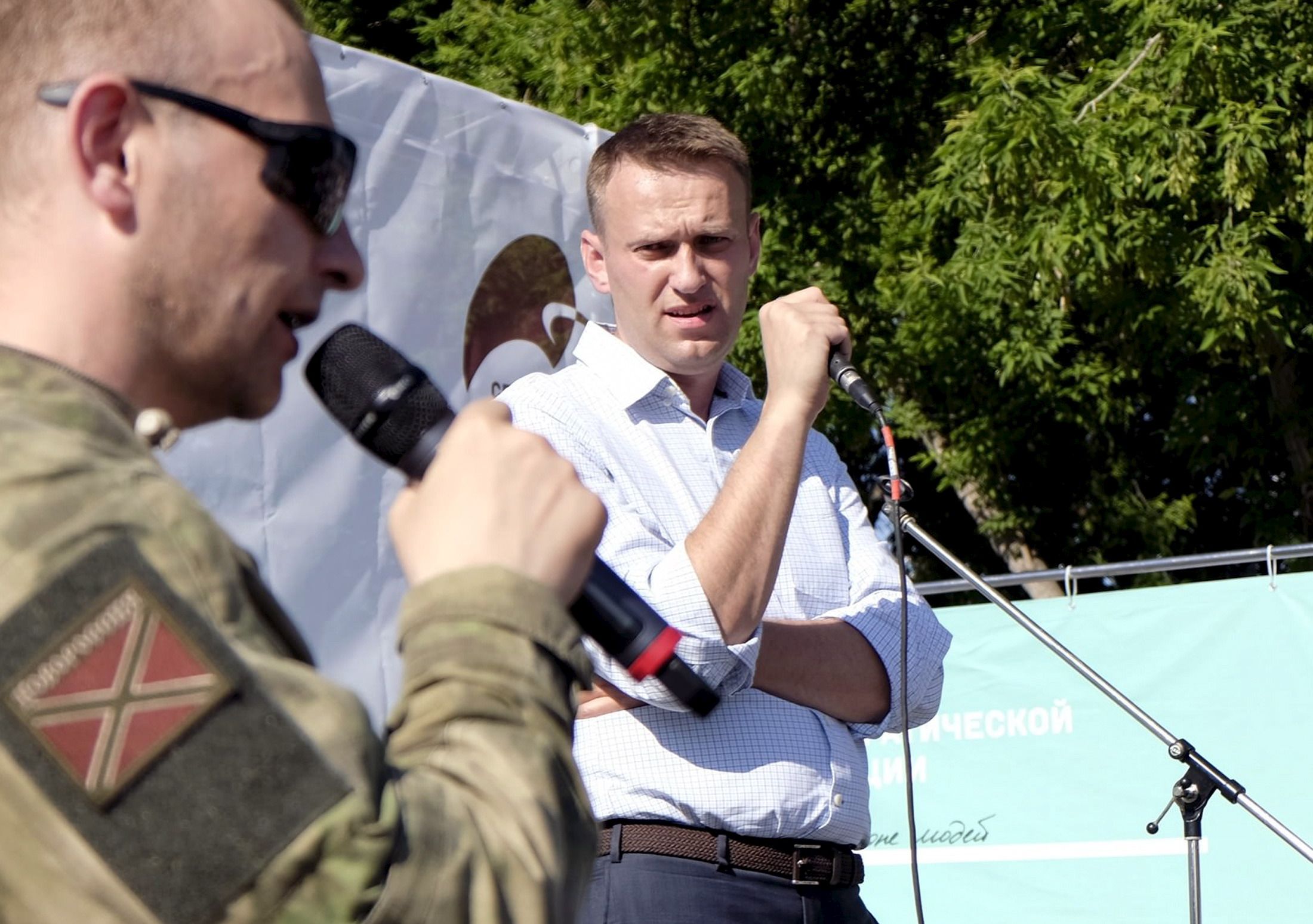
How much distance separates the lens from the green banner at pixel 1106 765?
5.38 metres

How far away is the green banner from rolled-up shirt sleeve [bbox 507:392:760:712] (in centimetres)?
338

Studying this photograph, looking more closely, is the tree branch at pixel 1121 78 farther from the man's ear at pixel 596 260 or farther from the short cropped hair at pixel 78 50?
the short cropped hair at pixel 78 50

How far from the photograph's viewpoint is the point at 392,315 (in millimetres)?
3691

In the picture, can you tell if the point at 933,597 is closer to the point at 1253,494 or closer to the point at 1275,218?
the point at 1253,494

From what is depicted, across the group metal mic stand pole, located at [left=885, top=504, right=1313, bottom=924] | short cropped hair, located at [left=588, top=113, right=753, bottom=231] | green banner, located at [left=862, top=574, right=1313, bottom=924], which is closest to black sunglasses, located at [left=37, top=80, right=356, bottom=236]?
short cropped hair, located at [left=588, top=113, right=753, bottom=231]

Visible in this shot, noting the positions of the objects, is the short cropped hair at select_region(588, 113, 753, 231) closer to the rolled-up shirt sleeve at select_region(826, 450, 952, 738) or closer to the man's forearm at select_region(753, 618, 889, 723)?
the rolled-up shirt sleeve at select_region(826, 450, 952, 738)

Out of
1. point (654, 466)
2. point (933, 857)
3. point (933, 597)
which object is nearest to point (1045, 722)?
point (933, 857)

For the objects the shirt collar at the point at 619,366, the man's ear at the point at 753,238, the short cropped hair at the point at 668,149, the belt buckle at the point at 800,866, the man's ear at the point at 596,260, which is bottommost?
the belt buckle at the point at 800,866

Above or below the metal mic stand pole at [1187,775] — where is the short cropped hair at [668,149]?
above

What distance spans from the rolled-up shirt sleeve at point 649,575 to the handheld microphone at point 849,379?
1.52 ft

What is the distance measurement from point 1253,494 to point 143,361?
10799 millimetres

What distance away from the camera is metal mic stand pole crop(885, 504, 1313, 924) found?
3.90m

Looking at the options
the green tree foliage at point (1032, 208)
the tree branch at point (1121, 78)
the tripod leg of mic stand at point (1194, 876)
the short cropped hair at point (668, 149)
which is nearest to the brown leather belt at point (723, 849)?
the short cropped hair at point (668, 149)

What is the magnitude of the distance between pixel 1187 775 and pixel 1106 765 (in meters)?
1.57
